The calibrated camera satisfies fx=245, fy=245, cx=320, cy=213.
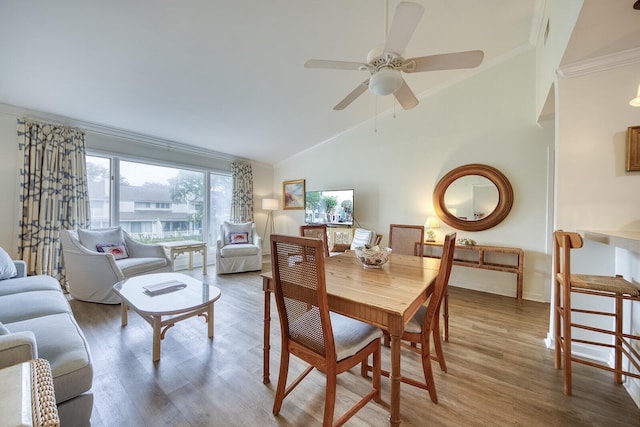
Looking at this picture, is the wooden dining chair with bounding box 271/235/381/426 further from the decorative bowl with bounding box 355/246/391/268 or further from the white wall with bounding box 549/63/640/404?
the white wall with bounding box 549/63/640/404

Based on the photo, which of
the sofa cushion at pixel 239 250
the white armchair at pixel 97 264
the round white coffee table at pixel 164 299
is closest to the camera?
the round white coffee table at pixel 164 299

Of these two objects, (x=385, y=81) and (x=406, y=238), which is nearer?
(x=385, y=81)

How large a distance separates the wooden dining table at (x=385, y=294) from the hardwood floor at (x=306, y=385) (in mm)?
269

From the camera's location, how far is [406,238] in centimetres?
262

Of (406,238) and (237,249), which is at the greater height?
(406,238)

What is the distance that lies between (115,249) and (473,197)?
195 inches

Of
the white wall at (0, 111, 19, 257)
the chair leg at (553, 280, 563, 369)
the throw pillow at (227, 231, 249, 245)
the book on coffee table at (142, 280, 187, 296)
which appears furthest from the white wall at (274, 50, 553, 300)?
the white wall at (0, 111, 19, 257)

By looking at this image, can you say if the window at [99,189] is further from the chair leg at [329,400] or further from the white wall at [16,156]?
the chair leg at [329,400]

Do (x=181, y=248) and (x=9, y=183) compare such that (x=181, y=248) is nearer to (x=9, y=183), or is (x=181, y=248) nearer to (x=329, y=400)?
(x=9, y=183)

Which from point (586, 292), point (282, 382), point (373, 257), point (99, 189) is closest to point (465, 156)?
point (586, 292)

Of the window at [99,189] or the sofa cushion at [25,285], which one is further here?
the window at [99,189]

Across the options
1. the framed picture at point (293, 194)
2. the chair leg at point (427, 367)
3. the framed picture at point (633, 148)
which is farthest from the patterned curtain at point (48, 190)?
the framed picture at point (633, 148)

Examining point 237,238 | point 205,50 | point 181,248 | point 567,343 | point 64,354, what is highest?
point 205,50

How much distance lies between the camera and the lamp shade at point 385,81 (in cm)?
156
